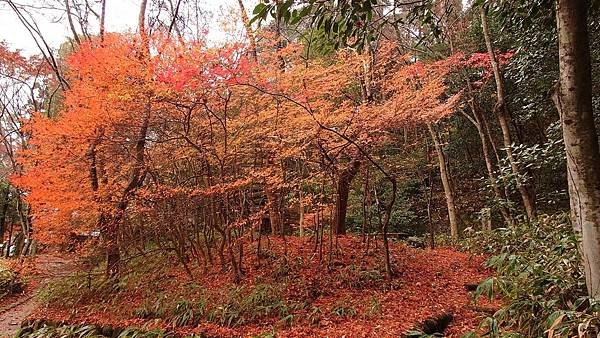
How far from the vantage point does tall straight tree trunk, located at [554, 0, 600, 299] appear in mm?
2803

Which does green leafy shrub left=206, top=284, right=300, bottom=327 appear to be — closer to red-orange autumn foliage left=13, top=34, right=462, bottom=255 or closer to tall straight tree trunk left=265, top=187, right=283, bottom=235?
red-orange autumn foliage left=13, top=34, right=462, bottom=255

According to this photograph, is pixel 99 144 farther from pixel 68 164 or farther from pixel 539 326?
pixel 539 326

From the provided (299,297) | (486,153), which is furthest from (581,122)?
(486,153)

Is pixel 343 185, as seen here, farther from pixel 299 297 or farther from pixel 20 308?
pixel 20 308

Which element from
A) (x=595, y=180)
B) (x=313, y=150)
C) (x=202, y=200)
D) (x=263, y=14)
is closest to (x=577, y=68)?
(x=595, y=180)

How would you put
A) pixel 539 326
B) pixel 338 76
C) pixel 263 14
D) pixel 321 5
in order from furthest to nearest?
pixel 338 76 → pixel 539 326 → pixel 321 5 → pixel 263 14

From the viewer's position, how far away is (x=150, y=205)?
952 cm

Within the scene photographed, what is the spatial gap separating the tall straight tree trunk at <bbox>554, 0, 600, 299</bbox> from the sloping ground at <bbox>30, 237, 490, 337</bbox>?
2.97m

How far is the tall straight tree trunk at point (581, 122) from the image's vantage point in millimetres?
2803

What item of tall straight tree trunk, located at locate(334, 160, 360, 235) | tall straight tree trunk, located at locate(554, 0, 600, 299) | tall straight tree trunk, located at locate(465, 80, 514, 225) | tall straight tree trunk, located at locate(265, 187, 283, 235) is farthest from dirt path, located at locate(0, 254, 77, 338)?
tall straight tree trunk, located at locate(465, 80, 514, 225)

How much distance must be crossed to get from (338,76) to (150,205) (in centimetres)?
571

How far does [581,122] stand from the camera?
9.25 feet

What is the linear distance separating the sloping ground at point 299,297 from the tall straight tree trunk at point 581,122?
2.97 meters

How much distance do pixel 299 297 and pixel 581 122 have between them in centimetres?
590
